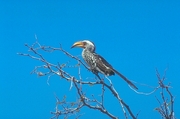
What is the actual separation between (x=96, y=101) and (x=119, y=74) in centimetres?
75

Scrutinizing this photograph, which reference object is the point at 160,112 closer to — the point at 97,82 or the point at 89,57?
the point at 97,82

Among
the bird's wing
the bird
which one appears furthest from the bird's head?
the bird's wing

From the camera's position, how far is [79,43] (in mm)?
5637

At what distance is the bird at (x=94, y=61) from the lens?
186 inches

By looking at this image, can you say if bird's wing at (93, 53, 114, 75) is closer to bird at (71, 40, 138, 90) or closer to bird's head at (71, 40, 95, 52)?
bird at (71, 40, 138, 90)

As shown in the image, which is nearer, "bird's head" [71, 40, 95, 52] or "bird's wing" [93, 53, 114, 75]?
"bird's wing" [93, 53, 114, 75]

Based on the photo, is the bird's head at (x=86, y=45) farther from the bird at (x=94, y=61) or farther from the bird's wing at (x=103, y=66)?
the bird's wing at (x=103, y=66)

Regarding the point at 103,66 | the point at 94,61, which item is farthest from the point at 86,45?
the point at 103,66

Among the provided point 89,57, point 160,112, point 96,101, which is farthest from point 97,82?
point 89,57

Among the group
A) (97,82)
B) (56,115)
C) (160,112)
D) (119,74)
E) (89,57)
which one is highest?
(89,57)

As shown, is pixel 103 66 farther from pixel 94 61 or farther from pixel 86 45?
pixel 86 45

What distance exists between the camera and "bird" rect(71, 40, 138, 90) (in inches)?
186

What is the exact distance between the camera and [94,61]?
505cm

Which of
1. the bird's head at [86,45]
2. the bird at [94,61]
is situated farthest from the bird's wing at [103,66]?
the bird's head at [86,45]
